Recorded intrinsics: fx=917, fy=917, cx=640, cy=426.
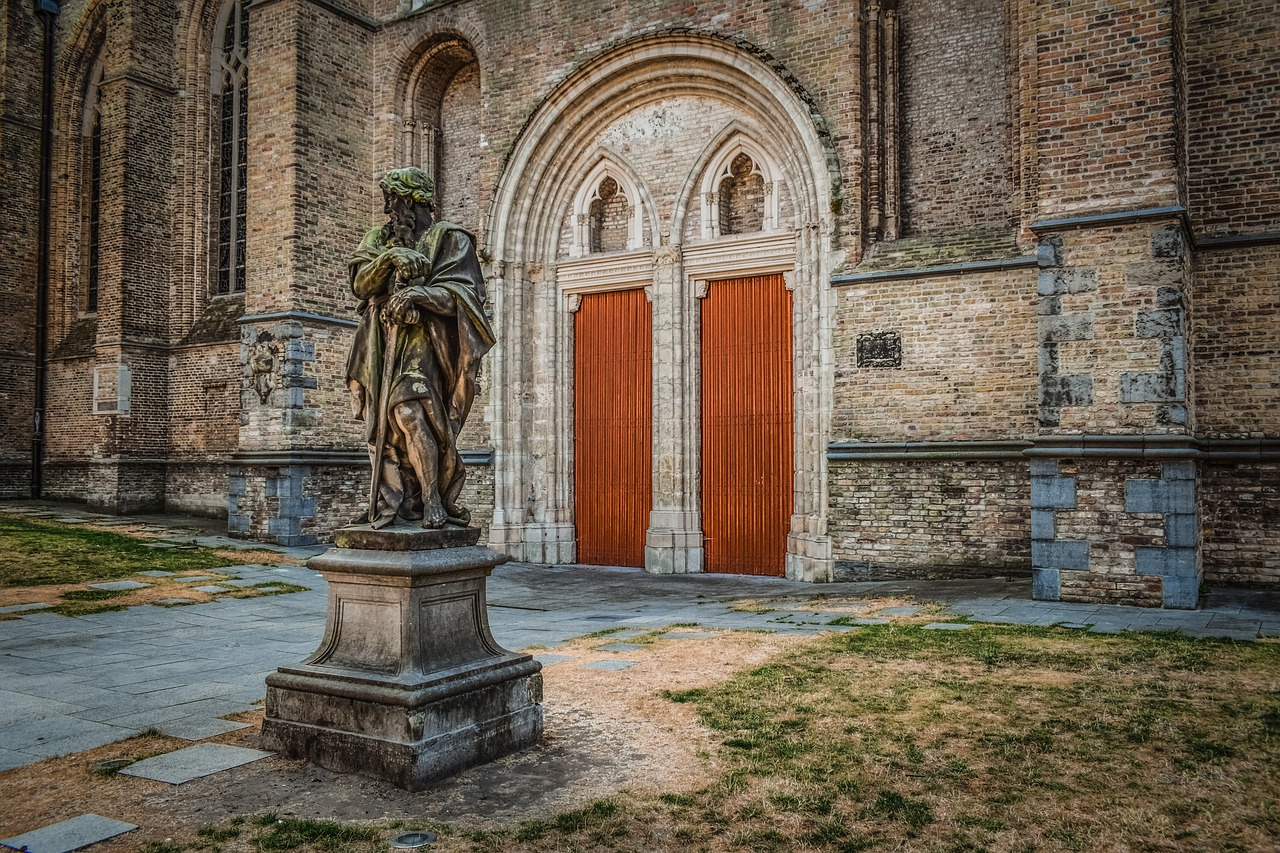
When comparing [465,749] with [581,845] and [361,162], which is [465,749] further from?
[361,162]

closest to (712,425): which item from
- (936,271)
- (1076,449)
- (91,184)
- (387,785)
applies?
(936,271)

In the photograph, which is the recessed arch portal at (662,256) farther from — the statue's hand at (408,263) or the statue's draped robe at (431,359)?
the statue's hand at (408,263)

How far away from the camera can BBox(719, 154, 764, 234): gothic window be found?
12922 mm

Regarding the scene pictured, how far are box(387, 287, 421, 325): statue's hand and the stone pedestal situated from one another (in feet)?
3.48

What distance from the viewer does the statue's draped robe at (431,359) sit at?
4719 millimetres

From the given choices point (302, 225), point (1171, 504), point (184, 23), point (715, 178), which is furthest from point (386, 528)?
point (184, 23)

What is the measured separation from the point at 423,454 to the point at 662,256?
29.6ft

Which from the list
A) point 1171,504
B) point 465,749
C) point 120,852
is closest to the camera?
point 120,852

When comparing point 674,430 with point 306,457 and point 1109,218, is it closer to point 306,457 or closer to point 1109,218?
point 306,457

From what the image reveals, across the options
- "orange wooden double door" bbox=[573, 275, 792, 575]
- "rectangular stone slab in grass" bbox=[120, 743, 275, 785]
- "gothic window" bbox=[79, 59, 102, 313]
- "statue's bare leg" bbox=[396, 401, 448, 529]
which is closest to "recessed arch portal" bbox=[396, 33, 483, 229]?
"orange wooden double door" bbox=[573, 275, 792, 575]

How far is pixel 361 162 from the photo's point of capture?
15.1 meters

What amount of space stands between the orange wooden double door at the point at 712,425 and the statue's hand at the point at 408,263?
8231mm

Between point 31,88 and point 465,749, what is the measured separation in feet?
69.6

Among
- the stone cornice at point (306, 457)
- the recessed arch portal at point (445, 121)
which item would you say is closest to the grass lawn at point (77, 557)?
the stone cornice at point (306, 457)
